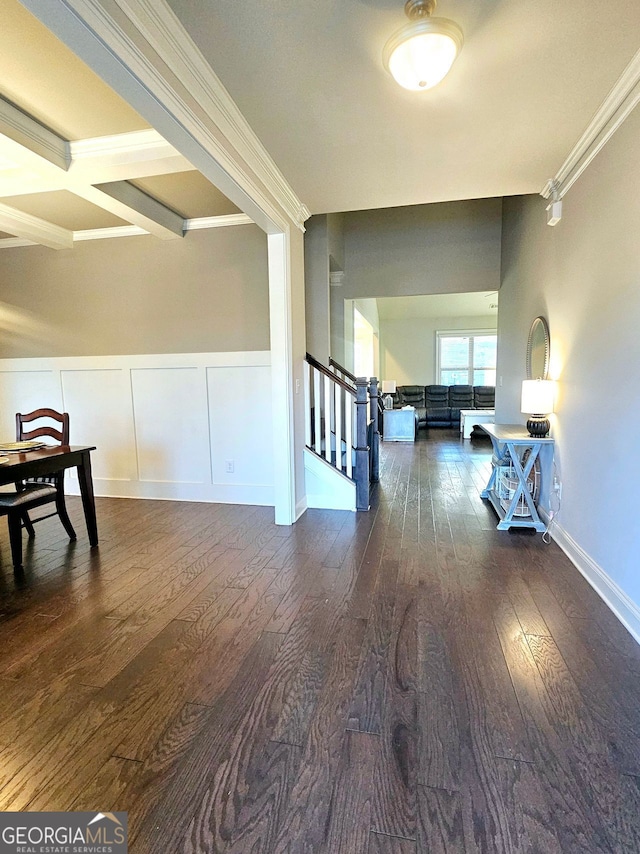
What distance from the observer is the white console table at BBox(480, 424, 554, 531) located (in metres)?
3.07

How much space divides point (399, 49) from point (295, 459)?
8.25ft

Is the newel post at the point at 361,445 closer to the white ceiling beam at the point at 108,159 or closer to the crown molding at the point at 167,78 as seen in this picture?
the crown molding at the point at 167,78

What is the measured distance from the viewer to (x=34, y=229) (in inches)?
139

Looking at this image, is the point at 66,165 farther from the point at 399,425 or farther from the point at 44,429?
the point at 399,425

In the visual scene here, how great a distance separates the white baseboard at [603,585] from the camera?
1.88 metres

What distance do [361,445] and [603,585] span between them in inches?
73.2

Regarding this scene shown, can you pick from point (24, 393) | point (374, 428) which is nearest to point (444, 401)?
point (374, 428)

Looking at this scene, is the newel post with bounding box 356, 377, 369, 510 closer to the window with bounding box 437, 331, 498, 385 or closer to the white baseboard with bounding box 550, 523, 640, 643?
the white baseboard with bounding box 550, 523, 640, 643

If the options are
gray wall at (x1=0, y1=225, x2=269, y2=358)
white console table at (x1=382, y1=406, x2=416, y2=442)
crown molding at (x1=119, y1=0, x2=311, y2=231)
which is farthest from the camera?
white console table at (x1=382, y1=406, x2=416, y2=442)

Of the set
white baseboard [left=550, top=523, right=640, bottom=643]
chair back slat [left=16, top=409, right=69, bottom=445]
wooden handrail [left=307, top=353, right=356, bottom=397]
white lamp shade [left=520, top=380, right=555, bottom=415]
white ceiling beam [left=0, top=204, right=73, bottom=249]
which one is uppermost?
white ceiling beam [left=0, top=204, right=73, bottom=249]

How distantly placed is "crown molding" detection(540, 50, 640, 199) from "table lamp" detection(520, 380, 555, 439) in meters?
1.28

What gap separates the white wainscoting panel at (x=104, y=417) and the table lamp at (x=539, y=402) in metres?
3.51

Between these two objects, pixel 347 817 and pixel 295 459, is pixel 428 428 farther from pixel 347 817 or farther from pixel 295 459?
pixel 347 817

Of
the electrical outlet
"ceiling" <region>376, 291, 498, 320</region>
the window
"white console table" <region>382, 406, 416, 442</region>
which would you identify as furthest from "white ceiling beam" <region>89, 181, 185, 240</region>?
the window
